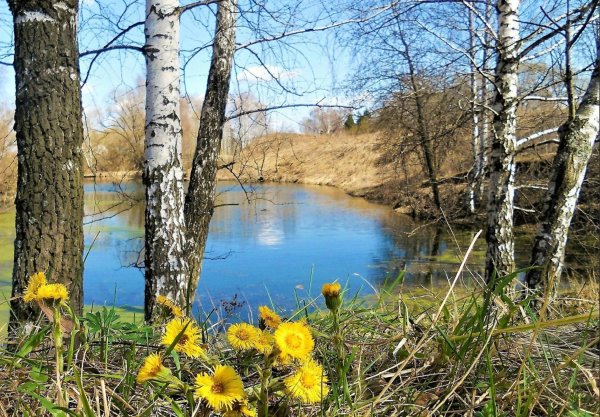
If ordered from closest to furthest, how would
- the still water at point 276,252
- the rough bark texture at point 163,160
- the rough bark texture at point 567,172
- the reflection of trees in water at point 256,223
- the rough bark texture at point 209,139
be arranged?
the rough bark texture at point 163,160, the rough bark texture at point 567,172, the rough bark texture at point 209,139, the still water at point 276,252, the reflection of trees in water at point 256,223

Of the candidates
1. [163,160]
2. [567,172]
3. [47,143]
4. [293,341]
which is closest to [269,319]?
[293,341]

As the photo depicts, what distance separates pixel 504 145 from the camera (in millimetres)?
4973

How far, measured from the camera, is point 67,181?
2703 millimetres

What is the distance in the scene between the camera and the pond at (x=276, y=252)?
7.32 metres

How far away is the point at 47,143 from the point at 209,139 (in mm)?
2608

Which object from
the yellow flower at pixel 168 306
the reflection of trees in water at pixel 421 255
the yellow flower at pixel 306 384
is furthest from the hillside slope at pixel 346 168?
the yellow flower at pixel 306 384

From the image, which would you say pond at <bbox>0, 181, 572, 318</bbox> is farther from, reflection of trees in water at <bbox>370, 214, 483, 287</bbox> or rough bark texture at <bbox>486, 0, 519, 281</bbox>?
rough bark texture at <bbox>486, 0, 519, 281</bbox>

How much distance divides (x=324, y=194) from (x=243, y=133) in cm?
1880

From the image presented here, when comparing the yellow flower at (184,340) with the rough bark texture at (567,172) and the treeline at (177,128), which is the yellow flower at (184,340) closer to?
the treeline at (177,128)

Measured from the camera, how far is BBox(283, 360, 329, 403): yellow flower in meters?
0.77

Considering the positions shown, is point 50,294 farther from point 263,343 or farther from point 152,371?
point 263,343

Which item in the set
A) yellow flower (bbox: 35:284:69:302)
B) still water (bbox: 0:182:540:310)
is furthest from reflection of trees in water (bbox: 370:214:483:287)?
yellow flower (bbox: 35:284:69:302)

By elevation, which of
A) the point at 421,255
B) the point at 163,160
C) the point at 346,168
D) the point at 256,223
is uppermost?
the point at 346,168

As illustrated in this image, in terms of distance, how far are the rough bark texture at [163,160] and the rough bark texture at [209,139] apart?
3.66 feet
